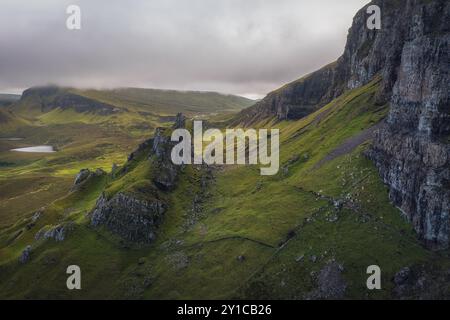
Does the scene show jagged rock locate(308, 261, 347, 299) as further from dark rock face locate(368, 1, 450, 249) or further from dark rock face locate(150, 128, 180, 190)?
dark rock face locate(150, 128, 180, 190)

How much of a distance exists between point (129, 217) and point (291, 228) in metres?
49.1

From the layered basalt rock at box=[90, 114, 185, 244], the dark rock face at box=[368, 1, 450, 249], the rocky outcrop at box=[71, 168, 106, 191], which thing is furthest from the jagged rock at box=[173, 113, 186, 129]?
the dark rock face at box=[368, 1, 450, 249]

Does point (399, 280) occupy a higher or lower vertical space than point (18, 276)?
higher

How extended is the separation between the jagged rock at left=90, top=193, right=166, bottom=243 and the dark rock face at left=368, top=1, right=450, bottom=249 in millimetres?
70823

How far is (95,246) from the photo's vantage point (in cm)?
11656

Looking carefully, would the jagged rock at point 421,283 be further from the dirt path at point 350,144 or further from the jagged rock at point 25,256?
the jagged rock at point 25,256

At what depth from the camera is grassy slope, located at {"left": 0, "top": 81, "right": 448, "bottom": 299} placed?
94.0 metres

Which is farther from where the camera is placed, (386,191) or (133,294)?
(386,191)

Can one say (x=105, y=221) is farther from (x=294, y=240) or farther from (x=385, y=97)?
(x=385, y=97)

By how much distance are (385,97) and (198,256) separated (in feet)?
345

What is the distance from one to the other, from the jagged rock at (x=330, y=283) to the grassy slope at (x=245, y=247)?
5.58 feet

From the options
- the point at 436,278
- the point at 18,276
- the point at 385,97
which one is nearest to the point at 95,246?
the point at 18,276

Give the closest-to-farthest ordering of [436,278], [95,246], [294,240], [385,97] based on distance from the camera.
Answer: [436,278]
[294,240]
[95,246]
[385,97]

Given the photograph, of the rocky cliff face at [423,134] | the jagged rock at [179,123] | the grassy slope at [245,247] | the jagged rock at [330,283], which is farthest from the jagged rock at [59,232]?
the rocky cliff face at [423,134]
